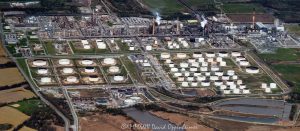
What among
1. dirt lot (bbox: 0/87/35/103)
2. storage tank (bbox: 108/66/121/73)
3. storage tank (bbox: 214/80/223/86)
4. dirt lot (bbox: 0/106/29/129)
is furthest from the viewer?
storage tank (bbox: 108/66/121/73)

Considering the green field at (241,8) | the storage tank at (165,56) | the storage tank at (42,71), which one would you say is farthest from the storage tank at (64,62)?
the green field at (241,8)

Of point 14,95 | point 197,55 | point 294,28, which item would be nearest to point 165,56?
point 197,55

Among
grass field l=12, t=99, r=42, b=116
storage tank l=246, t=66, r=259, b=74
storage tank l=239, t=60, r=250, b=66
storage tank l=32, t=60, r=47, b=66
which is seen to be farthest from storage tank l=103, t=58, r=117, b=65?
storage tank l=246, t=66, r=259, b=74

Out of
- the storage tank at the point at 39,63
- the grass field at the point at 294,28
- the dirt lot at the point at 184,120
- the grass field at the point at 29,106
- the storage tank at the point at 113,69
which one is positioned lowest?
the dirt lot at the point at 184,120

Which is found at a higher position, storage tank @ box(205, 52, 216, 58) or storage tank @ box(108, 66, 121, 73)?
storage tank @ box(108, 66, 121, 73)

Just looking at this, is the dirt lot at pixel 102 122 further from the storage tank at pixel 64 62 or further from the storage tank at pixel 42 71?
the storage tank at pixel 64 62

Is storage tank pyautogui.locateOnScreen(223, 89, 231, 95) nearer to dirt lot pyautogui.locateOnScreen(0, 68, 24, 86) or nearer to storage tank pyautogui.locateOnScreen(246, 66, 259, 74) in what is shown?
storage tank pyautogui.locateOnScreen(246, 66, 259, 74)
